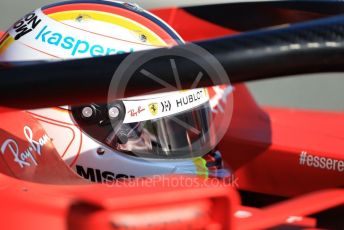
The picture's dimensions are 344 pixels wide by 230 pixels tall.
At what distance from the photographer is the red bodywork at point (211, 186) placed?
2.45ft

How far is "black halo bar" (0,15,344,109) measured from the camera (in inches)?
31.2

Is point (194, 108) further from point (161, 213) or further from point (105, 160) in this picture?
point (161, 213)

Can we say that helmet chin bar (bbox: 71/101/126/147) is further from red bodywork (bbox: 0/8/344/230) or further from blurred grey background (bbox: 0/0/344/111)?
blurred grey background (bbox: 0/0/344/111)

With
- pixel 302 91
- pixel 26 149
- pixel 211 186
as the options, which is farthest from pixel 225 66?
pixel 302 91

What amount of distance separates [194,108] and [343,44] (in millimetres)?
619

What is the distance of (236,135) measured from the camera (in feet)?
6.00

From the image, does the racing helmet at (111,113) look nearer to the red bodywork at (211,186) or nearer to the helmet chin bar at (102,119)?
the helmet chin bar at (102,119)

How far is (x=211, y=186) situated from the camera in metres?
0.79

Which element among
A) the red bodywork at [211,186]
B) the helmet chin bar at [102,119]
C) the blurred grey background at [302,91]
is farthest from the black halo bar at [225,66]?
the blurred grey background at [302,91]

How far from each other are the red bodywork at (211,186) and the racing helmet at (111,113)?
0.10 meters

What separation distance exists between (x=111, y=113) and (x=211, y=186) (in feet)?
1.85

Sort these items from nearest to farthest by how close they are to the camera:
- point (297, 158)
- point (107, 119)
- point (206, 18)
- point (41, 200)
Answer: point (41, 200)
point (107, 119)
point (297, 158)
point (206, 18)

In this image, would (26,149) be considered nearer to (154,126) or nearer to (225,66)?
(154,126)

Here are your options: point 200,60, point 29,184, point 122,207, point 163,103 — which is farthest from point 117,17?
point 122,207
